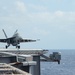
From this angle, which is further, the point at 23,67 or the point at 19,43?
the point at 19,43

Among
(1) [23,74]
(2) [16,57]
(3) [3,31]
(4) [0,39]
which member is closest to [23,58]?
(2) [16,57]

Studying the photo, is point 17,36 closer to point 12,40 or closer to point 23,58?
point 12,40

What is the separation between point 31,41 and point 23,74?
69.0m

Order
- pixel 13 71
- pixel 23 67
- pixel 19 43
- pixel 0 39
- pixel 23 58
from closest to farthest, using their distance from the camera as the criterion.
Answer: pixel 13 71 < pixel 23 67 < pixel 23 58 < pixel 19 43 < pixel 0 39

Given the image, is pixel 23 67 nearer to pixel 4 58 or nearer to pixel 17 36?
pixel 4 58

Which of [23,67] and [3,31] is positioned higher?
[3,31]

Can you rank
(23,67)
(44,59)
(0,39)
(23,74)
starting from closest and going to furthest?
(23,74), (23,67), (44,59), (0,39)

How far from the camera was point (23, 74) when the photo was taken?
60.0 feet

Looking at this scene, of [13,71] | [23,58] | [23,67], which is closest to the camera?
[13,71]

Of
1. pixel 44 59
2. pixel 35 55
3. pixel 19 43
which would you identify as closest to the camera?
pixel 35 55

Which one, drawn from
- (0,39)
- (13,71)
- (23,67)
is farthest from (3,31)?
(13,71)

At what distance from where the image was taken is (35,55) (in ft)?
170

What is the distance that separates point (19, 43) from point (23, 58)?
4095 cm

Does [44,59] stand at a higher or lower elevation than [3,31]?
lower
